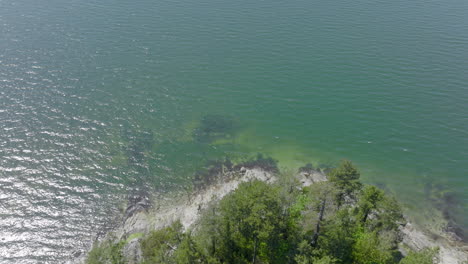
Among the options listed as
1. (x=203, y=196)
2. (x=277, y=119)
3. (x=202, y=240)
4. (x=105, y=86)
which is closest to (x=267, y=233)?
(x=202, y=240)

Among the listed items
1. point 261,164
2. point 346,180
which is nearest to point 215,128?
point 261,164

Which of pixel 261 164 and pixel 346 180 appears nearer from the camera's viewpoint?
pixel 346 180

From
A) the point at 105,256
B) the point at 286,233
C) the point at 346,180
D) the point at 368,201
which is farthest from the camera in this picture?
the point at 346,180

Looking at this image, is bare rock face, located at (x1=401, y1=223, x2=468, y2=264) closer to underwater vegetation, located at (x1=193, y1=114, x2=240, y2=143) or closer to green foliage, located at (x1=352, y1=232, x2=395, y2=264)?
green foliage, located at (x1=352, y1=232, x2=395, y2=264)

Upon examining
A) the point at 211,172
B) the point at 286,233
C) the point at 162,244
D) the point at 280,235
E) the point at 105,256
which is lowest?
the point at 211,172

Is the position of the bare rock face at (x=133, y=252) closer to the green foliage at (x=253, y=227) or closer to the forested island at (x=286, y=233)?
the forested island at (x=286, y=233)

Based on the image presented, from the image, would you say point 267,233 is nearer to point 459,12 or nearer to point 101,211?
point 101,211

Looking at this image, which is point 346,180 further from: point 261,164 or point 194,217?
point 194,217
